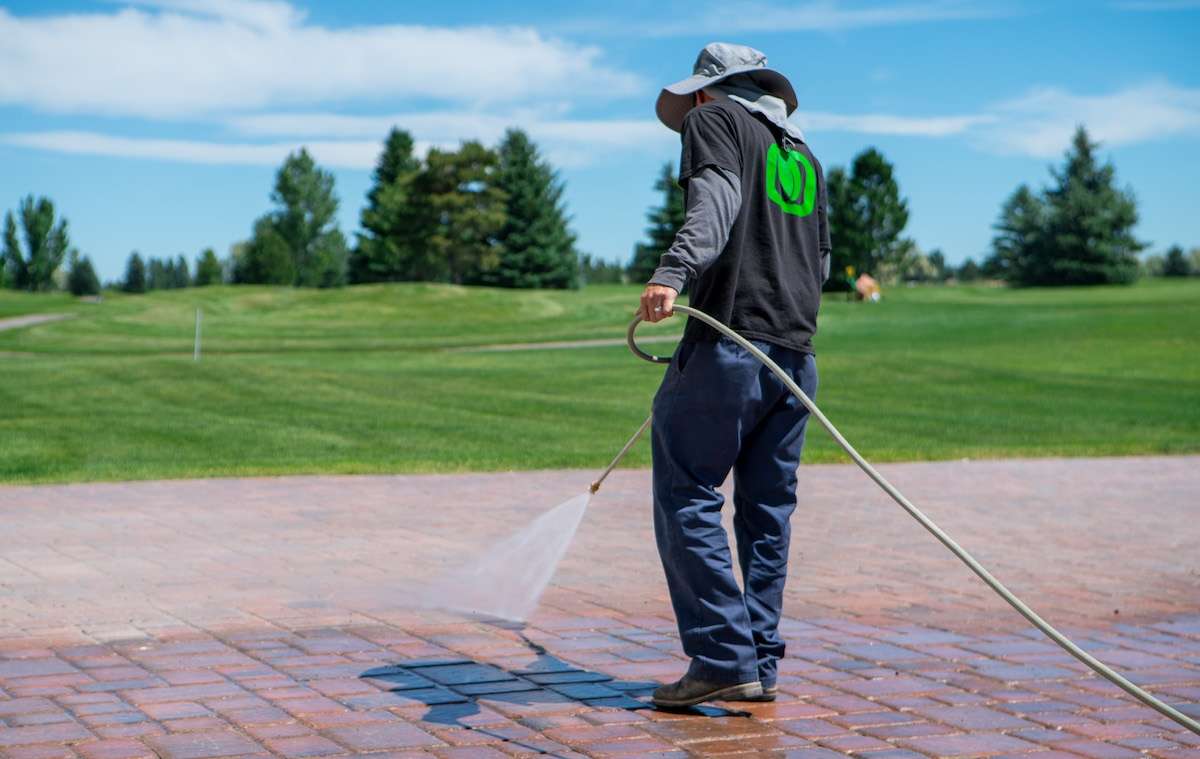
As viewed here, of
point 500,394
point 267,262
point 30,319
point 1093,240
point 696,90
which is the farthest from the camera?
point 267,262

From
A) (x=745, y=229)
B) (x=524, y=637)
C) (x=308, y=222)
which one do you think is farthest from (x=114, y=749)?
(x=308, y=222)

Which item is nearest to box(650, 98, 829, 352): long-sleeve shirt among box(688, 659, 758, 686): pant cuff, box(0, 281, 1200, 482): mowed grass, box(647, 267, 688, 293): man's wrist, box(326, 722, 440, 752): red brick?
box(647, 267, 688, 293): man's wrist

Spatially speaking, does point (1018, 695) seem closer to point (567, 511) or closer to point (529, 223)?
point (567, 511)

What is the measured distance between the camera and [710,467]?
4.04 meters

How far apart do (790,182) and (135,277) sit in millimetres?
114817

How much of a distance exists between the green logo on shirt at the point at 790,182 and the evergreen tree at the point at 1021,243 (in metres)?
70.0

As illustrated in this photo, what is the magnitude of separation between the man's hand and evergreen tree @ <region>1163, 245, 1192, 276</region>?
96965 mm

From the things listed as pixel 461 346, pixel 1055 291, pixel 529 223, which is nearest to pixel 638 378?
pixel 461 346

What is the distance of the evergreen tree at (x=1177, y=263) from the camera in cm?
9306

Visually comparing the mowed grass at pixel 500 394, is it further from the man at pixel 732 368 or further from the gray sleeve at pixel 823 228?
the man at pixel 732 368

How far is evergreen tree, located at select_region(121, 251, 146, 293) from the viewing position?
365 feet

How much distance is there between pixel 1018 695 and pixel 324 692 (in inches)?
87.1

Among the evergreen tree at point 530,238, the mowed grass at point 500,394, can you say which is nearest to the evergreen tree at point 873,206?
the evergreen tree at point 530,238

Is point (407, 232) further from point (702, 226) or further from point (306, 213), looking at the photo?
point (702, 226)
